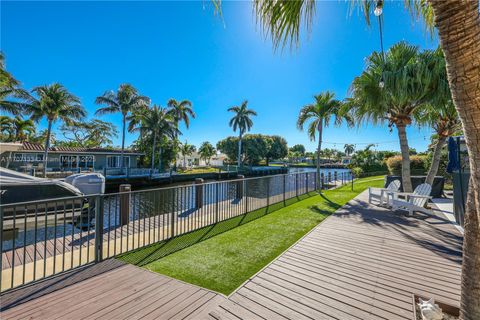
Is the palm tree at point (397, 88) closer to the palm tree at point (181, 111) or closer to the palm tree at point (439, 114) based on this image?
the palm tree at point (439, 114)

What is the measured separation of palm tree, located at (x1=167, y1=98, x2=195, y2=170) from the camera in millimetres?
27516

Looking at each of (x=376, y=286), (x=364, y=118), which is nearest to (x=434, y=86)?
(x=364, y=118)

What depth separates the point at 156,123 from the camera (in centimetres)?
2567

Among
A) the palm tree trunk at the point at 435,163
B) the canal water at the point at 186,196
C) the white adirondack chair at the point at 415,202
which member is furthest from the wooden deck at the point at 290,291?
the palm tree trunk at the point at 435,163

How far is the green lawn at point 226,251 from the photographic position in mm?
2712

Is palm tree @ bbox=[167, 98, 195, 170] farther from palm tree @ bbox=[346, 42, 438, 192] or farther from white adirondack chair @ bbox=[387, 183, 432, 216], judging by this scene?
white adirondack chair @ bbox=[387, 183, 432, 216]

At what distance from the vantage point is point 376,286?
239 centimetres

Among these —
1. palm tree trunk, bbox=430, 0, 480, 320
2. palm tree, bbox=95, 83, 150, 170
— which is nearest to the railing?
palm tree trunk, bbox=430, 0, 480, 320

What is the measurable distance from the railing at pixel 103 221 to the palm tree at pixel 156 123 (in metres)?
20.4

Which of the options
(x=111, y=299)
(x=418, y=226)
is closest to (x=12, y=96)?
(x=111, y=299)

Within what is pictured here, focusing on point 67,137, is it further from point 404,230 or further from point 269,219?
point 404,230

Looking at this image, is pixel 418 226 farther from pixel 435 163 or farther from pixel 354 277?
pixel 435 163

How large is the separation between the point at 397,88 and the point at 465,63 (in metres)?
5.88

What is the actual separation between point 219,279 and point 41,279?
7.06ft
